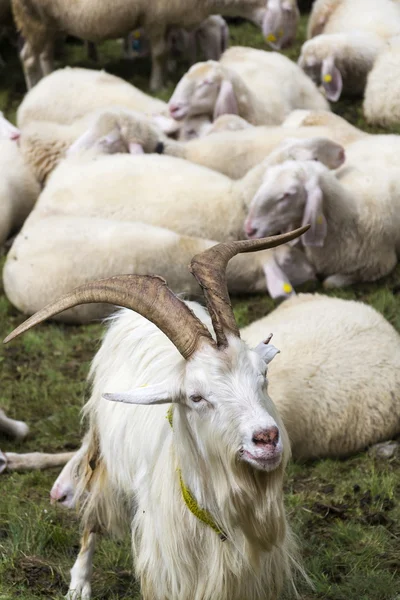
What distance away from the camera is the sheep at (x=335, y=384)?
5020 millimetres

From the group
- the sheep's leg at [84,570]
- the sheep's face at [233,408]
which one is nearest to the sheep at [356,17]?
the sheep's leg at [84,570]

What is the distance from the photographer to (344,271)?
6914mm

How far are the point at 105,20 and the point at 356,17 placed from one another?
2.59 metres

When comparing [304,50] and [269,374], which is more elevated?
[269,374]

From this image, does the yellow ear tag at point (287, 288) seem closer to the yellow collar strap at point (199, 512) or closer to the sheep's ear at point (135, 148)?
the sheep's ear at point (135, 148)

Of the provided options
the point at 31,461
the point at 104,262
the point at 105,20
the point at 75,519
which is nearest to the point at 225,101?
the point at 105,20

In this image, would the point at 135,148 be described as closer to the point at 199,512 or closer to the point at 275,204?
the point at 275,204

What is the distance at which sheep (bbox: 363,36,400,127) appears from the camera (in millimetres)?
8648

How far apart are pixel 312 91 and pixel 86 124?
223cm

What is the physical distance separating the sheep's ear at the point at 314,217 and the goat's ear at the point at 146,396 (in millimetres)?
3663

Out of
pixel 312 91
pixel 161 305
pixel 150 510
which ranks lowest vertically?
pixel 312 91

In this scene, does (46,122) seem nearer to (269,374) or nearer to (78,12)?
(78,12)

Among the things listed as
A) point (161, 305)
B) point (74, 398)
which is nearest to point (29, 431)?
point (74, 398)

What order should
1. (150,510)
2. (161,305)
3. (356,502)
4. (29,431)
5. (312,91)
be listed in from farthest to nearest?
(312,91) → (29,431) → (356,502) → (150,510) → (161,305)
